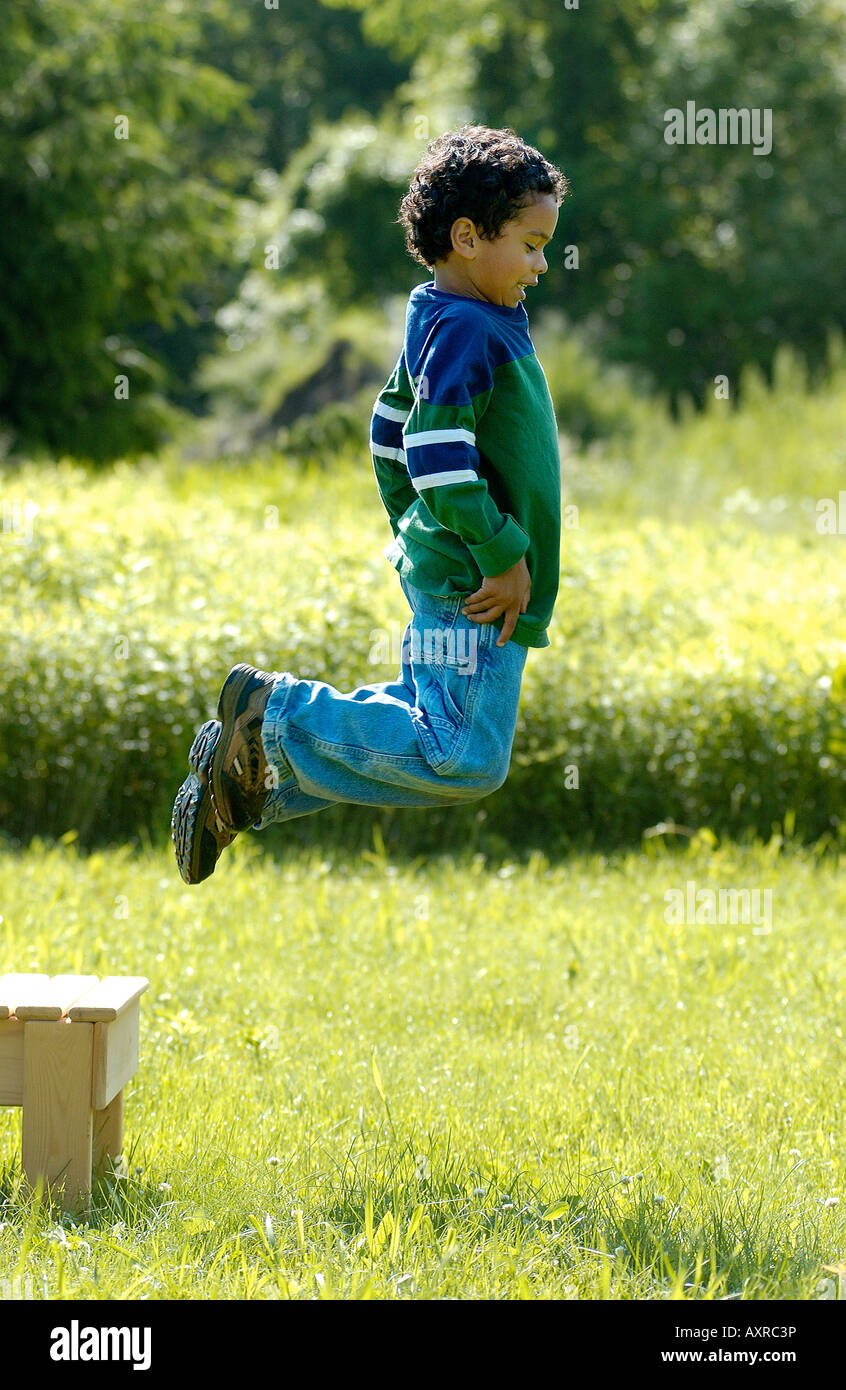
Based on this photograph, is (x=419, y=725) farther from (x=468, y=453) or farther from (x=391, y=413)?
(x=391, y=413)

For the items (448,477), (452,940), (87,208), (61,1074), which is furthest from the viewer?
(87,208)

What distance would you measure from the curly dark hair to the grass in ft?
6.95

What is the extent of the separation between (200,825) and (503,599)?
89 centimetres

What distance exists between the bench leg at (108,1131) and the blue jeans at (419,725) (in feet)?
2.98

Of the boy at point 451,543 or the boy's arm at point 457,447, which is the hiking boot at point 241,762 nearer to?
the boy at point 451,543

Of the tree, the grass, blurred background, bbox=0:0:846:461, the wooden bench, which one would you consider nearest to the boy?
the wooden bench

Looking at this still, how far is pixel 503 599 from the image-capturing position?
3113mm

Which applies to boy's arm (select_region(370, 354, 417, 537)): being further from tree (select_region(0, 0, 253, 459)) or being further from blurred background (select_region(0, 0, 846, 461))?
blurred background (select_region(0, 0, 846, 461))

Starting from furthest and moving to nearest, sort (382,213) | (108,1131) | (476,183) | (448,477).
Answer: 1. (382,213)
2. (108,1131)
3. (476,183)
4. (448,477)

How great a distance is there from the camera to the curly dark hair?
3041 millimetres

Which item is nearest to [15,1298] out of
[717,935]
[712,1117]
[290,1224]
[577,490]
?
[290,1224]

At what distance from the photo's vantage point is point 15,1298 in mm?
2803

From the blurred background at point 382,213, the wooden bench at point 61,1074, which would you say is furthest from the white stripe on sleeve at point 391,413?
the blurred background at point 382,213

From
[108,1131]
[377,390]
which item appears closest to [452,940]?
[108,1131]
